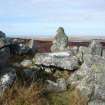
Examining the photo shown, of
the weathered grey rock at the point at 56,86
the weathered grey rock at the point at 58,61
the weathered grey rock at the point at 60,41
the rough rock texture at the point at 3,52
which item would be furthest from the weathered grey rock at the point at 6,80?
the weathered grey rock at the point at 60,41

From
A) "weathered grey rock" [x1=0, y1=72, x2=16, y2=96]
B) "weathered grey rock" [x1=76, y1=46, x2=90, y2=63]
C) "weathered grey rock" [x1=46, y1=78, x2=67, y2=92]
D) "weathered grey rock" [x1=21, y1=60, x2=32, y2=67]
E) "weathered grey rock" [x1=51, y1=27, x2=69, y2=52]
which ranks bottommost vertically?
"weathered grey rock" [x1=46, y1=78, x2=67, y2=92]

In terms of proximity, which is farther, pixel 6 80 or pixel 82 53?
pixel 82 53

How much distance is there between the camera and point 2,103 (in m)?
14.5

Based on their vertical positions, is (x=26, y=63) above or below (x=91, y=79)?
above

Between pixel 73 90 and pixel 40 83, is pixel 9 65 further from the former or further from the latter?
pixel 73 90

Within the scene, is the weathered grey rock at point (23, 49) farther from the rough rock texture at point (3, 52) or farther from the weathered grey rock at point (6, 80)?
the weathered grey rock at point (6, 80)

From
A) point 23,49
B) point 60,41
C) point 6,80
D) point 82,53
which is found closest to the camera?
point 6,80

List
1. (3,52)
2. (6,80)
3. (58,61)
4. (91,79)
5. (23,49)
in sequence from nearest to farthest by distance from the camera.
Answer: (6,80) < (91,79) < (3,52) < (58,61) < (23,49)

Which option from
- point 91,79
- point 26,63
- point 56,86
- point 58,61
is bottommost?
point 56,86

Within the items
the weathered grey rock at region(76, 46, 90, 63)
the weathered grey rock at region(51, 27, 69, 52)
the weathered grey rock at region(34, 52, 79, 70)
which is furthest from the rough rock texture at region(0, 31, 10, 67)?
the weathered grey rock at region(51, 27, 69, 52)

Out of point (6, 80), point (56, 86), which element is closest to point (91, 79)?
point (56, 86)

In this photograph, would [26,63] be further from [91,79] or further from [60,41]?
[60,41]

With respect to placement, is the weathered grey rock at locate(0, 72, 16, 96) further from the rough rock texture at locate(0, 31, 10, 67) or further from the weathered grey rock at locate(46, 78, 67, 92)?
the weathered grey rock at locate(46, 78, 67, 92)

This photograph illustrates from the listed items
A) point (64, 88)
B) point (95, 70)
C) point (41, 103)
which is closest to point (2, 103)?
point (41, 103)
